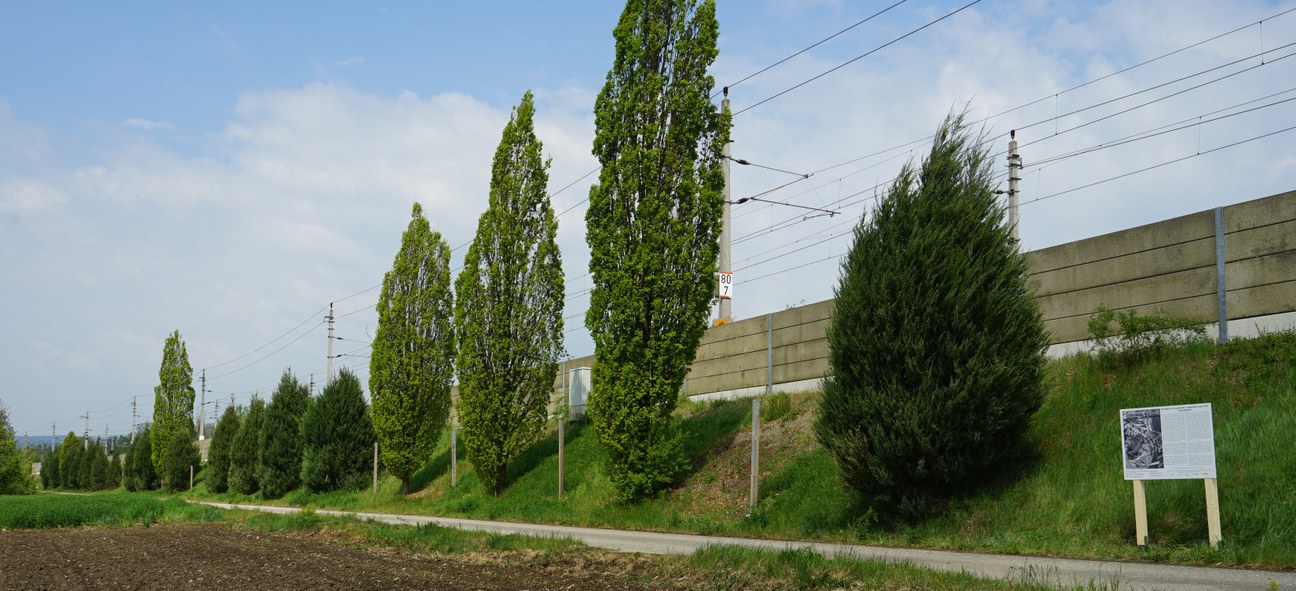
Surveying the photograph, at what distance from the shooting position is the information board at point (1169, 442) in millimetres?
11133

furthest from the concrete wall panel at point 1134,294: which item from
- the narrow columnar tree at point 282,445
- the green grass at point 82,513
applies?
the narrow columnar tree at point 282,445

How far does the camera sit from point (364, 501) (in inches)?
1385

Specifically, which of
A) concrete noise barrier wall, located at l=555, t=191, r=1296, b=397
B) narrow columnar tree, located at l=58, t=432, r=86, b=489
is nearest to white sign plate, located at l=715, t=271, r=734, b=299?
concrete noise barrier wall, located at l=555, t=191, r=1296, b=397

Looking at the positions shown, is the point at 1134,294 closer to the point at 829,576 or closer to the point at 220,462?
the point at 829,576

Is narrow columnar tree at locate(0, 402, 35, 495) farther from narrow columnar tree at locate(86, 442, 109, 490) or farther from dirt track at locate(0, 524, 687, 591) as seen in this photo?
dirt track at locate(0, 524, 687, 591)

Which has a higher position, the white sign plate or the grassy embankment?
the white sign plate

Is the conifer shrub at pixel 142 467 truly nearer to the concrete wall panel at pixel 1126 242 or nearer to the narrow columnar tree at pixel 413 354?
the narrow columnar tree at pixel 413 354

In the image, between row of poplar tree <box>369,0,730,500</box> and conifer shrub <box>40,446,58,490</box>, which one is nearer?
row of poplar tree <box>369,0,730,500</box>

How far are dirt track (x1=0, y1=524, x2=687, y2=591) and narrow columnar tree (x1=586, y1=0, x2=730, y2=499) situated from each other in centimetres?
672

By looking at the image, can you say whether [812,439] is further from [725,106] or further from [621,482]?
[725,106]

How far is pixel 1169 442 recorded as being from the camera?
450 inches

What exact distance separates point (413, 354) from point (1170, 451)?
28615 mm

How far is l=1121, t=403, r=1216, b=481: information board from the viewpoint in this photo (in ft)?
36.5

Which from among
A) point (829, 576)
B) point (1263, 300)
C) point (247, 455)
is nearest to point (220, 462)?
point (247, 455)
